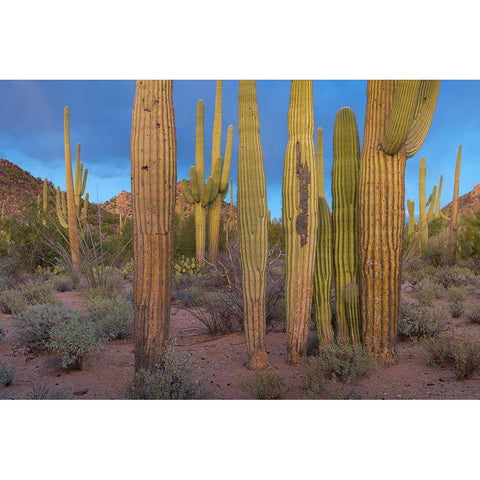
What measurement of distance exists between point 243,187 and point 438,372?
3.05 metres

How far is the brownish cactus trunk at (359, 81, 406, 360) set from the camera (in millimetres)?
5551

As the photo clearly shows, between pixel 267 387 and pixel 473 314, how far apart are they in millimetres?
5209

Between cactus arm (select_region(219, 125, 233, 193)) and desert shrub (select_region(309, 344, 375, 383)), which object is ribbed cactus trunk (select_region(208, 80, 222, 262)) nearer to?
cactus arm (select_region(219, 125, 233, 193))

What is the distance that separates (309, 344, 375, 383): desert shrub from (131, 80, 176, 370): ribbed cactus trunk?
1.75 metres

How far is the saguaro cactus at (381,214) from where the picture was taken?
5.55 metres

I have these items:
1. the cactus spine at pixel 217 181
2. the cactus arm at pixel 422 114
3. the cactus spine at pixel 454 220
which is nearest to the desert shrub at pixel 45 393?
the cactus arm at pixel 422 114

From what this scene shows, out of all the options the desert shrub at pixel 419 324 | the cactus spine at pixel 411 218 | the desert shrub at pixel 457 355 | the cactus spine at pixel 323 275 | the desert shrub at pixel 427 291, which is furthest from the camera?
the cactus spine at pixel 411 218

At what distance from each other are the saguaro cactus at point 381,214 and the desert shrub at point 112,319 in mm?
3729

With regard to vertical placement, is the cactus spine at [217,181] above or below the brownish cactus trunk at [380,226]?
above

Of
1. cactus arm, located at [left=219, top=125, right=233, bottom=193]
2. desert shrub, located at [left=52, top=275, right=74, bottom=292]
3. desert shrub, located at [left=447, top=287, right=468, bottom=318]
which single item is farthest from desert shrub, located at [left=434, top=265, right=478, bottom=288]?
desert shrub, located at [left=52, top=275, right=74, bottom=292]

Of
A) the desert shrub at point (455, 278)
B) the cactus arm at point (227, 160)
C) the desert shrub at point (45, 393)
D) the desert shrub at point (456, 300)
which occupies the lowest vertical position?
the desert shrub at point (45, 393)

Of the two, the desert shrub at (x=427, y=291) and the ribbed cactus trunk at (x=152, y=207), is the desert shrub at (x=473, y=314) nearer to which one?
the desert shrub at (x=427, y=291)

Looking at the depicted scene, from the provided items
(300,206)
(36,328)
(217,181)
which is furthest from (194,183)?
(300,206)

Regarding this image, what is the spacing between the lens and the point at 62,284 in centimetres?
1312
